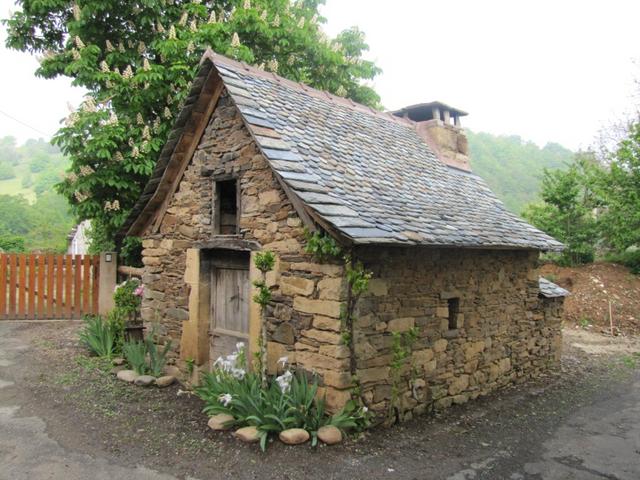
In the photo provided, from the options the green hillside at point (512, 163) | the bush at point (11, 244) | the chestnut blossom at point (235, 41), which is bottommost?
the bush at point (11, 244)

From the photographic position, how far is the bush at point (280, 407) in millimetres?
5039

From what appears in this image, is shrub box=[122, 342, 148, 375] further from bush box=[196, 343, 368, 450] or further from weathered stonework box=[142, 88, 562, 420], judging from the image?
bush box=[196, 343, 368, 450]

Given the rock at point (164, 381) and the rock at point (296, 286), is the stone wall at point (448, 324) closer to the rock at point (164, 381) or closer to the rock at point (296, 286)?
the rock at point (296, 286)

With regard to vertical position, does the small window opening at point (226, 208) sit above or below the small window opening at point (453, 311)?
above

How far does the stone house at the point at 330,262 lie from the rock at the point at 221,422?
0.79m

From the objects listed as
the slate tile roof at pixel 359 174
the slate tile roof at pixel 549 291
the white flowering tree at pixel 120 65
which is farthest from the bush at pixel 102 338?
the slate tile roof at pixel 549 291

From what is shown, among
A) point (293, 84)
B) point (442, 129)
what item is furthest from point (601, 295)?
point (293, 84)

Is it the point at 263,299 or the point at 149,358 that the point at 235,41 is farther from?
the point at 149,358

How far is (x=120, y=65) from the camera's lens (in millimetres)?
9781

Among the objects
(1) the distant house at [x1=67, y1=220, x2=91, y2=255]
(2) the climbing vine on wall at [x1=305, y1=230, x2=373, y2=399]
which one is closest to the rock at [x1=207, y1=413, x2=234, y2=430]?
(2) the climbing vine on wall at [x1=305, y1=230, x2=373, y2=399]

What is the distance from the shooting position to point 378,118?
388 inches

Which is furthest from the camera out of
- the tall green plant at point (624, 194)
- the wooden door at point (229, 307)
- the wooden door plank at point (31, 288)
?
the tall green plant at point (624, 194)

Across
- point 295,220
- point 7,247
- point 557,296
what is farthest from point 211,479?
point 7,247

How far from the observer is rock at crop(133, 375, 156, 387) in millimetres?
6884
